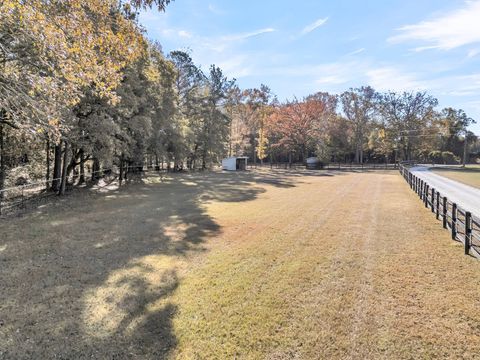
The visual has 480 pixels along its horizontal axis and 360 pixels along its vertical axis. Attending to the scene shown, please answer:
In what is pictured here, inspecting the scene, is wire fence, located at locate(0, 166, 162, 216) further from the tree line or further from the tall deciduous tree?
the tall deciduous tree

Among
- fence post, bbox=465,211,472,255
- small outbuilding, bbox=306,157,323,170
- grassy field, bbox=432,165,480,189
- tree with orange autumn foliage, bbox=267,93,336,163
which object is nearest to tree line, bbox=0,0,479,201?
tree with orange autumn foliage, bbox=267,93,336,163

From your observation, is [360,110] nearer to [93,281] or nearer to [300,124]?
[300,124]

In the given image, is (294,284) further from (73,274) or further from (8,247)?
(8,247)

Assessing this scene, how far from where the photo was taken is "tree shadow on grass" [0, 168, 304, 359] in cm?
391

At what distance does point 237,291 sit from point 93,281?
2.70 metres

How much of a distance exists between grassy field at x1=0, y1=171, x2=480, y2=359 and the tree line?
2901 mm

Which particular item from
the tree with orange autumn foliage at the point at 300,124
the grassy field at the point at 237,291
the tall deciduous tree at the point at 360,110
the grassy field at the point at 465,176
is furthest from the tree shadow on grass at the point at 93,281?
the tall deciduous tree at the point at 360,110

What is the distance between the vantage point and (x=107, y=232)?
9.17m

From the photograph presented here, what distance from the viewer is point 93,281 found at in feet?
18.7

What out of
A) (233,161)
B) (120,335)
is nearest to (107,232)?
(120,335)

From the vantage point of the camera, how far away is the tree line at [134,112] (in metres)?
4.91

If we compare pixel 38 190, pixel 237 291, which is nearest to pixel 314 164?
Result: pixel 38 190

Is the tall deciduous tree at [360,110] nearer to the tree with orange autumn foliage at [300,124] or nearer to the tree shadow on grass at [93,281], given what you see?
the tree with orange autumn foliage at [300,124]

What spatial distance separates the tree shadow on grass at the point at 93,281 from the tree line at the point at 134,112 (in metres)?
2.78
